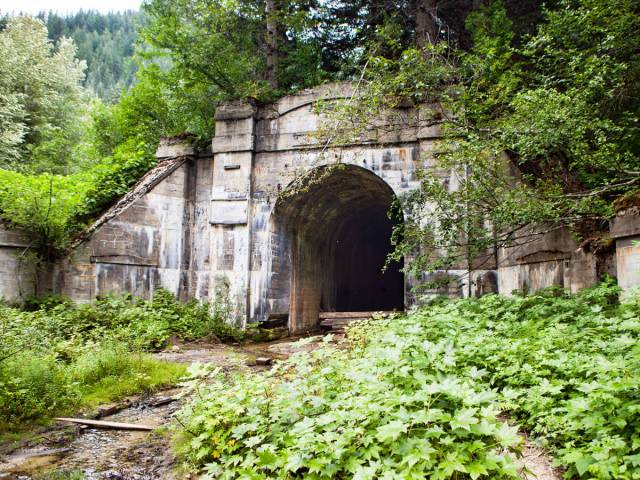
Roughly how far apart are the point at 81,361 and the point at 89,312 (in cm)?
377

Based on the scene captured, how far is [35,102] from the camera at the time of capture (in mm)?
22219

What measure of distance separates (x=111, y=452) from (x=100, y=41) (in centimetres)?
8785

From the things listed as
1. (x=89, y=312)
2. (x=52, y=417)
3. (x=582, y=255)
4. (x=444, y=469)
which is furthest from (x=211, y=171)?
(x=444, y=469)

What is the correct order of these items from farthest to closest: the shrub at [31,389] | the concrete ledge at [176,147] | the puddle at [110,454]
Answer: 1. the concrete ledge at [176,147]
2. the shrub at [31,389]
3. the puddle at [110,454]

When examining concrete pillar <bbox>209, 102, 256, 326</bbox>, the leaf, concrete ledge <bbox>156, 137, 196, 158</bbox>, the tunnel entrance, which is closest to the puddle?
the leaf

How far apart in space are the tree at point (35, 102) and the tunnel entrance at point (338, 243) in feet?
41.8

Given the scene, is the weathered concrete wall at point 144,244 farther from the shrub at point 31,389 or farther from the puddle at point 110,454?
the puddle at point 110,454

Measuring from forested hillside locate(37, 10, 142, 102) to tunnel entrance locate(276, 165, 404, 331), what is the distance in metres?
51.9

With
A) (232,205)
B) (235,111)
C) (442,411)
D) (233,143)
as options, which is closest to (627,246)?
(442,411)

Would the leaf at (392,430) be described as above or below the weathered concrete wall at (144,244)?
below

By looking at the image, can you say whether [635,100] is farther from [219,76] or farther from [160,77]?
[160,77]

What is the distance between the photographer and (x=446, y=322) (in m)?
5.79

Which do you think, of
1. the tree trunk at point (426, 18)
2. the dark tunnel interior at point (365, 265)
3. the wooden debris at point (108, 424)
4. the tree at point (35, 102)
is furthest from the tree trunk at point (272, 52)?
the wooden debris at point (108, 424)

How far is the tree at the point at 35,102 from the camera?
63.9 feet
